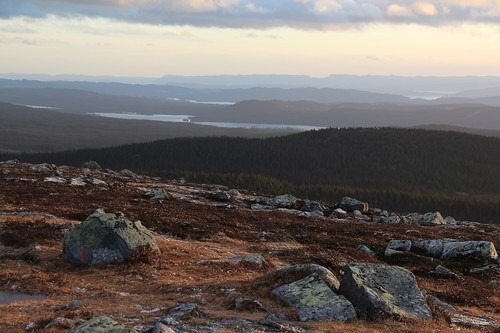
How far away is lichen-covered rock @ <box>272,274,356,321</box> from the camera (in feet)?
62.7

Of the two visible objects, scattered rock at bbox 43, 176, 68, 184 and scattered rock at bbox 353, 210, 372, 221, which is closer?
scattered rock at bbox 43, 176, 68, 184

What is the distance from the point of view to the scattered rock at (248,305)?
19.8m

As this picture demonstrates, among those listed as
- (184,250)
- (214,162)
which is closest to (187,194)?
(184,250)

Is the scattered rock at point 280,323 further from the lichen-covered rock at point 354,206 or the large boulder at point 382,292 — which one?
the lichen-covered rock at point 354,206

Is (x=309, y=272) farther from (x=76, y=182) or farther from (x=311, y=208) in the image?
(x=76, y=182)

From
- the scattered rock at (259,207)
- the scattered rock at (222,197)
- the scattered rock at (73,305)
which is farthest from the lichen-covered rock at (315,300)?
the scattered rock at (222,197)

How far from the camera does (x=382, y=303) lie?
64.5 feet

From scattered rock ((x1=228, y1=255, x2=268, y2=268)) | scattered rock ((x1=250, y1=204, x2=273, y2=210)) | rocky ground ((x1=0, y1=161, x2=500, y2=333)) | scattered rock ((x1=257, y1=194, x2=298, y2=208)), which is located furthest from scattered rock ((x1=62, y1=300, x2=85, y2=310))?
scattered rock ((x1=257, y1=194, x2=298, y2=208))

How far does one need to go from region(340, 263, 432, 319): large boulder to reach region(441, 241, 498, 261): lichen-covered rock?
18619mm

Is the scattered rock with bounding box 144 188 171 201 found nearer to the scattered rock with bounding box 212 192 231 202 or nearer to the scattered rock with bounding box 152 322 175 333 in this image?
the scattered rock with bounding box 212 192 231 202

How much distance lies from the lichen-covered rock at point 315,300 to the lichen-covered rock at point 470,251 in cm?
2207

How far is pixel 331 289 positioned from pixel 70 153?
18962 centimetres

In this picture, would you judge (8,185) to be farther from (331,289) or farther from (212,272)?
(331,289)

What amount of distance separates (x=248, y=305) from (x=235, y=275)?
695 centimetres
